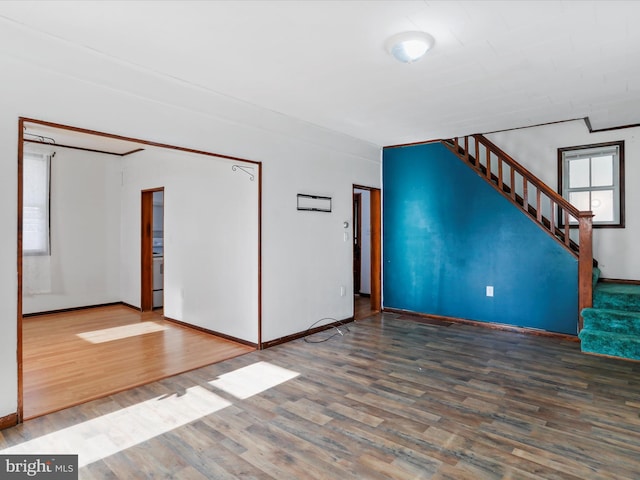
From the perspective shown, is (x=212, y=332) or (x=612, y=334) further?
(x=212, y=332)

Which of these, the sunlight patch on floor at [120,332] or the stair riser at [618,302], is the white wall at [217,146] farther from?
the stair riser at [618,302]

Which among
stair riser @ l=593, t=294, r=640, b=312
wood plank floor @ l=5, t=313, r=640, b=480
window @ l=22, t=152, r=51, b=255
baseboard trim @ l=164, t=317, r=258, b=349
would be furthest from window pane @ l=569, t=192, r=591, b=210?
window @ l=22, t=152, r=51, b=255

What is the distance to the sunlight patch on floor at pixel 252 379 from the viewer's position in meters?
3.11

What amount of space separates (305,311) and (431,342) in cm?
153

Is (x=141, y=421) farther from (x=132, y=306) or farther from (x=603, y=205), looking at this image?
(x=603, y=205)

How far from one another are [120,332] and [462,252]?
4697 mm

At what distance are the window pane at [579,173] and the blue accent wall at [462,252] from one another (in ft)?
2.79

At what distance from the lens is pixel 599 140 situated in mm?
4766

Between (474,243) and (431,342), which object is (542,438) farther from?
(474,243)

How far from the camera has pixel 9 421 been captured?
2516mm

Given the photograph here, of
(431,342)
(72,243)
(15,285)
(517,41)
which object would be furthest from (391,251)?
(72,243)

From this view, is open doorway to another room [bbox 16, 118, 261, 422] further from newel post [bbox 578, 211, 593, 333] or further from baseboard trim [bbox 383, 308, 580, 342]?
newel post [bbox 578, 211, 593, 333]

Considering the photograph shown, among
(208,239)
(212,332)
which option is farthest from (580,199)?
(212,332)

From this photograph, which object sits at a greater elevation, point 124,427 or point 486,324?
point 486,324
